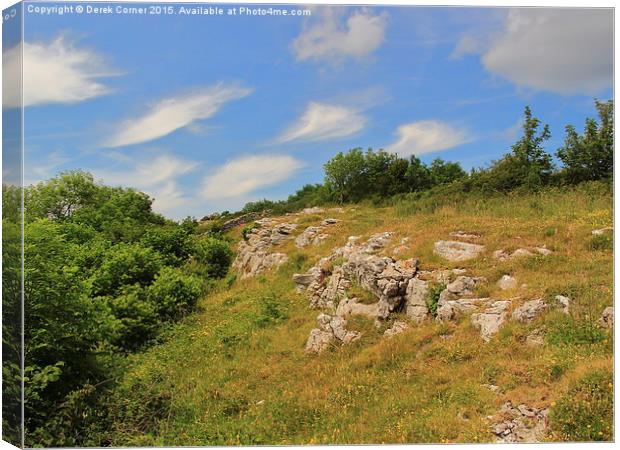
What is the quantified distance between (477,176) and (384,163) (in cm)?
183

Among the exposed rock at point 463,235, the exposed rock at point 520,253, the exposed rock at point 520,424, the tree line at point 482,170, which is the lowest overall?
the exposed rock at point 520,424

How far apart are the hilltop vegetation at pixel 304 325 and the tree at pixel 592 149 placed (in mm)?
24

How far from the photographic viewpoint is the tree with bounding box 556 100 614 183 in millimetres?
8750

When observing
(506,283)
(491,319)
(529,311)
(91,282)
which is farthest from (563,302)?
(91,282)

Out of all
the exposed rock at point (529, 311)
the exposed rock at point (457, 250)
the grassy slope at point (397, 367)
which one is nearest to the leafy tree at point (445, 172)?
the exposed rock at point (457, 250)

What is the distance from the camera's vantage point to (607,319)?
8.43 meters

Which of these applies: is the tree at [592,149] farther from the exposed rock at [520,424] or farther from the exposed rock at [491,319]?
the exposed rock at [520,424]

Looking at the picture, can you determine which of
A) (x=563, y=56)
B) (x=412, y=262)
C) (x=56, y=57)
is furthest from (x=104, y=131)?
(x=563, y=56)

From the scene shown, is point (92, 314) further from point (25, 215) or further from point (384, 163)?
point (384, 163)

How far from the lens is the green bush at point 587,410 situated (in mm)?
7434

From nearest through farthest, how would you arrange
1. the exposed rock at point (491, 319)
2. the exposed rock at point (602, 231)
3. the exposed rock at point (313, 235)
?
the exposed rock at point (491, 319)
the exposed rock at point (602, 231)
the exposed rock at point (313, 235)

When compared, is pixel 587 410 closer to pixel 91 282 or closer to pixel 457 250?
pixel 457 250

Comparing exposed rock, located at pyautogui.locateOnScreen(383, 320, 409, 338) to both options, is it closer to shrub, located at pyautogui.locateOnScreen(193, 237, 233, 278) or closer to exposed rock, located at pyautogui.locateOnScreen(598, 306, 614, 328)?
exposed rock, located at pyautogui.locateOnScreen(598, 306, 614, 328)

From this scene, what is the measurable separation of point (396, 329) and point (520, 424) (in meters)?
2.85
